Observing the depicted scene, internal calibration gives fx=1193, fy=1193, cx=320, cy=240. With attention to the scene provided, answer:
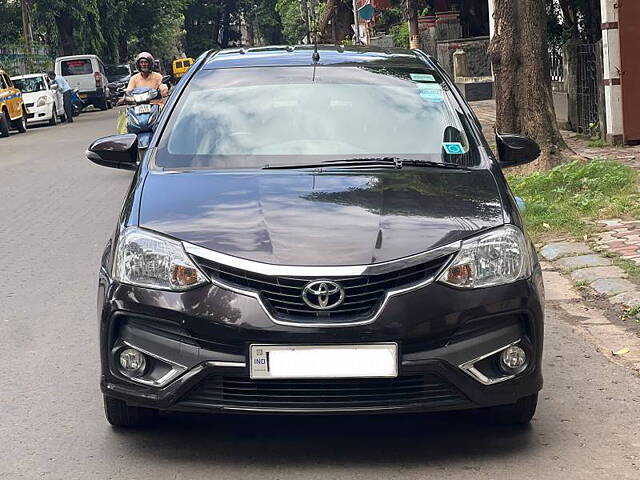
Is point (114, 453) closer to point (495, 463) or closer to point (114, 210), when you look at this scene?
point (495, 463)

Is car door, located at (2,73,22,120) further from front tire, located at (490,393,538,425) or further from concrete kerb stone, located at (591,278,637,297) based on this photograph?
front tire, located at (490,393,538,425)

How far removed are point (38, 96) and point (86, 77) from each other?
Result: 353 inches

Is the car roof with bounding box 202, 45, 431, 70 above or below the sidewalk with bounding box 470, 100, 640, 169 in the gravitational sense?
above

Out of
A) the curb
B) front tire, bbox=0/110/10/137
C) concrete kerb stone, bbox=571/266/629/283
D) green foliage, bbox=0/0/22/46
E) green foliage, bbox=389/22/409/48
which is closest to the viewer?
the curb

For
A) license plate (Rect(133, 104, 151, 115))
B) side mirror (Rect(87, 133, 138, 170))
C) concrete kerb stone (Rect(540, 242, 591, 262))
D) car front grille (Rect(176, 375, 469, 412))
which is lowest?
concrete kerb stone (Rect(540, 242, 591, 262))

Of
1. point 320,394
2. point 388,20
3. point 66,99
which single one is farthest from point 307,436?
point 388,20

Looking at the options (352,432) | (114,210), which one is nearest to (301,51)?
(352,432)

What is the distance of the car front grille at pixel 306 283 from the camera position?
14.1 feet

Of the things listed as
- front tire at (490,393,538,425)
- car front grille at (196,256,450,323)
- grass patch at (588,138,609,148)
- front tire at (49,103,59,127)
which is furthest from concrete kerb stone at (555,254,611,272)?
front tire at (49,103,59,127)

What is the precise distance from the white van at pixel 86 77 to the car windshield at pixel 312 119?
3755cm

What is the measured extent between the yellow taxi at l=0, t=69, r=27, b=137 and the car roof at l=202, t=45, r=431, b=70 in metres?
24.4

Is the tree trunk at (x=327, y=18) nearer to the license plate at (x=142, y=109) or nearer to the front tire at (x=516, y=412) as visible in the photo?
the license plate at (x=142, y=109)

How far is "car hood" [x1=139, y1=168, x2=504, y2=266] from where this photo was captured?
442cm

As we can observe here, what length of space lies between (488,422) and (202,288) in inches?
56.9
